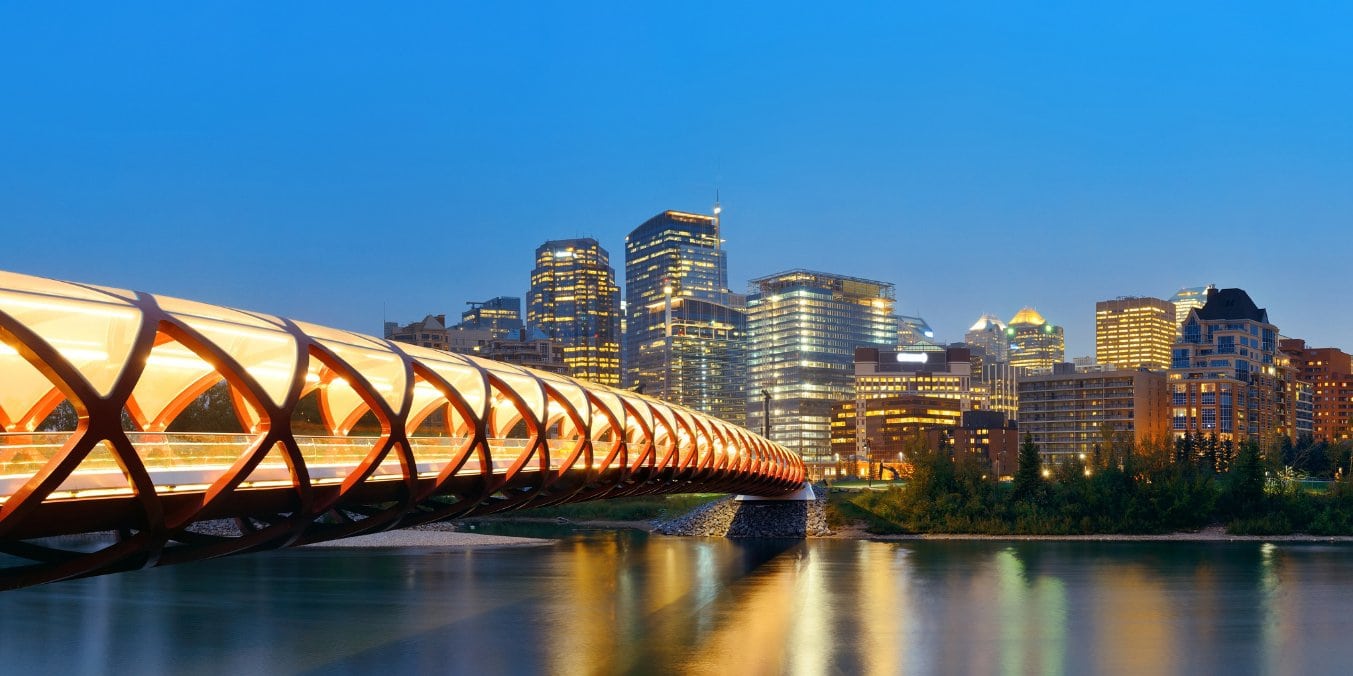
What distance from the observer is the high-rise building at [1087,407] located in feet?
588

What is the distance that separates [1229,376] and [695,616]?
155 metres

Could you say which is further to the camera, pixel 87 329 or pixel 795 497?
pixel 795 497

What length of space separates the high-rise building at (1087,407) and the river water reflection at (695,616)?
11493 cm

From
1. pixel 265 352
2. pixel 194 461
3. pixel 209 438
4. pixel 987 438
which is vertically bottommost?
pixel 987 438

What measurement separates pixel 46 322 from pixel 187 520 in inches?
134

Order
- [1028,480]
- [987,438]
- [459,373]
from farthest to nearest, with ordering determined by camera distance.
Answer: [987,438] → [1028,480] → [459,373]

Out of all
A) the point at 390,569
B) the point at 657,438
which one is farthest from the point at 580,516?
the point at 657,438

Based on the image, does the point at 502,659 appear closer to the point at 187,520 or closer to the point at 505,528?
the point at 187,520

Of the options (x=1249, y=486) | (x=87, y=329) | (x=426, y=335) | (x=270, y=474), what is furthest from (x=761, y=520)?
(x=426, y=335)

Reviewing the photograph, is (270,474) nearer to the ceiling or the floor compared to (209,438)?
nearer to the floor

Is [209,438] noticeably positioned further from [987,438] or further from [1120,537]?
[987,438]

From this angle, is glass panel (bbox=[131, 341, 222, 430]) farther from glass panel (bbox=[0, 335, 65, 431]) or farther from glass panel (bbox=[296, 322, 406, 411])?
glass panel (bbox=[296, 322, 406, 411])

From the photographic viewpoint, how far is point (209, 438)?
661 inches

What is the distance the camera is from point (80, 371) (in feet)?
45.1
